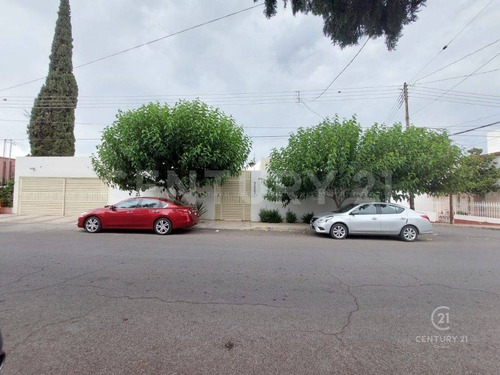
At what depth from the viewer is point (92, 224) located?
1002 centimetres

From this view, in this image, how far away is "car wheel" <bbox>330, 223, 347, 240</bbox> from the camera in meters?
9.69

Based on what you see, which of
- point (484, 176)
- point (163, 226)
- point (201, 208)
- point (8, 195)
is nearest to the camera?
point (163, 226)

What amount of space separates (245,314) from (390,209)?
8.17 meters

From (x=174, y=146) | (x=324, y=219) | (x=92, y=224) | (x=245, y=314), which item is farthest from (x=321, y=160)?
(x=92, y=224)

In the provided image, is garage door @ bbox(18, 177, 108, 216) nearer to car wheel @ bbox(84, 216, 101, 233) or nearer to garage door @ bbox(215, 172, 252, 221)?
car wheel @ bbox(84, 216, 101, 233)

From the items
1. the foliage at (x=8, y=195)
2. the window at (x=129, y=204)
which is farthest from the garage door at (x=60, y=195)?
the window at (x=129, y=204)

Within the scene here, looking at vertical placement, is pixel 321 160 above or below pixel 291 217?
above

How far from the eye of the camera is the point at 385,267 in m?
5.72

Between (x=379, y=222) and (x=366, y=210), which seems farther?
(x=366, y=210)

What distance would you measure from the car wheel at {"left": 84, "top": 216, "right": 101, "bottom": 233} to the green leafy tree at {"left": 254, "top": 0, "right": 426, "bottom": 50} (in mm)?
9535

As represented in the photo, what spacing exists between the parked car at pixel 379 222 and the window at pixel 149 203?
6197 mm

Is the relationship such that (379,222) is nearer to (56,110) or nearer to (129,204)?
(129,204)

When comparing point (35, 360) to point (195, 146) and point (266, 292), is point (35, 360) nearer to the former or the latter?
point (266, 292)

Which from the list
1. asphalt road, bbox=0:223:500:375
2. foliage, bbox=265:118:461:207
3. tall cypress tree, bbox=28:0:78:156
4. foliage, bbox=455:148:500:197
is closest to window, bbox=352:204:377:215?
foliage, bbox=265:118:461:207
